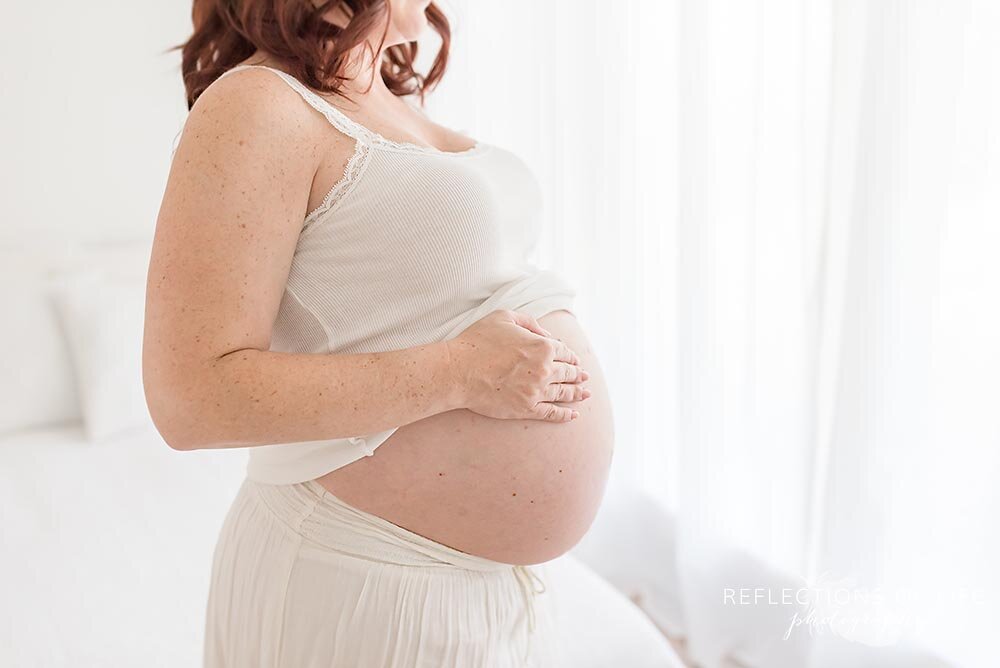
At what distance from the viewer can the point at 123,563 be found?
167 centimetres

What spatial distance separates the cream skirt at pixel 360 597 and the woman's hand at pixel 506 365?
0.55 feet

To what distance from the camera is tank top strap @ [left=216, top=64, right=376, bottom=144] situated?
2.87 ft

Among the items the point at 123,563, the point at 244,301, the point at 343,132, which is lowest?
the point at 123,563

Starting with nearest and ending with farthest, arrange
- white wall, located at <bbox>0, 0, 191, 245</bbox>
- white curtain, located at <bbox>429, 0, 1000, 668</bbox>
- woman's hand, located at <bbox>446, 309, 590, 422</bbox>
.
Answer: woman's hand, located at <bbox>446, 309, 590, 422</bbox>
white curtain, located at <bbox>429, 0, 1000, 668</bbox>
white wall, located at <bbox>0, 0, 191, 245</bbox>

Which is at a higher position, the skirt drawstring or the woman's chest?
the woman's chest

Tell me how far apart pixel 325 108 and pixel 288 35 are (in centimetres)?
9

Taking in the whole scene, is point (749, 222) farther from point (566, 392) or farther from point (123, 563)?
point (123, 563)

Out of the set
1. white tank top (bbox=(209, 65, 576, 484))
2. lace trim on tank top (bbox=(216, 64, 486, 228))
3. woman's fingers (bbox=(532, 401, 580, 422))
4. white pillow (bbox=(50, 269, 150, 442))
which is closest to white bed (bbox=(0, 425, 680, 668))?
white pillow (bbox=(50, 269, 150, 442))

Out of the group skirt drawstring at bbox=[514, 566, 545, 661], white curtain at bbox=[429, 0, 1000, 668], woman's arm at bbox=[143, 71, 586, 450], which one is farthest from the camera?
white curtain at bbox=[429, 0, 1000, 668]

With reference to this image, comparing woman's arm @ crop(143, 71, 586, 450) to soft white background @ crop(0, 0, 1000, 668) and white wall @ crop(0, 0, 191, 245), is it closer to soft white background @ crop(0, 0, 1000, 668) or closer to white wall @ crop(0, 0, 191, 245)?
soft white background @ crop(0, 0, 1000, 668)

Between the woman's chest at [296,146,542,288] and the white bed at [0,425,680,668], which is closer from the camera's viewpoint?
the woman's chest at [296,146,542,288]

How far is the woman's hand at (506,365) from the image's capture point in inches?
36.1

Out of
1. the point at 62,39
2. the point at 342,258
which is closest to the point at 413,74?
the point at 342,258

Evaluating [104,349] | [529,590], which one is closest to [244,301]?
[529,590]
